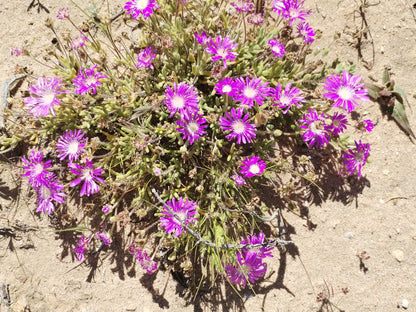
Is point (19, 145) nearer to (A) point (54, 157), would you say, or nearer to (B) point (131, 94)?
(A) point (54, 157)

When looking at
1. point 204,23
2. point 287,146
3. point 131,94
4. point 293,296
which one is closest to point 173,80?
point 131,94

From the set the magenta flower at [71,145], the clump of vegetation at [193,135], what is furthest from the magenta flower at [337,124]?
the magenta flower at [71,145]

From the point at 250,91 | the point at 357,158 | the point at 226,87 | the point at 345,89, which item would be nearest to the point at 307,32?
the point at 345,89

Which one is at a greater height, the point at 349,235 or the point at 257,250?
the point at 349,235

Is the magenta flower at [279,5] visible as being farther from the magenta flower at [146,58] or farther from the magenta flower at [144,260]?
the magenta flower at [144,260]

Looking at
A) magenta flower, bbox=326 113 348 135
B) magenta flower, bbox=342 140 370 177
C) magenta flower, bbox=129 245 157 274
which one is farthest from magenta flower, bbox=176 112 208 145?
magenta flower, bbox=342 140 370 177

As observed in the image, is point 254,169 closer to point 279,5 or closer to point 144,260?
point 144,260
